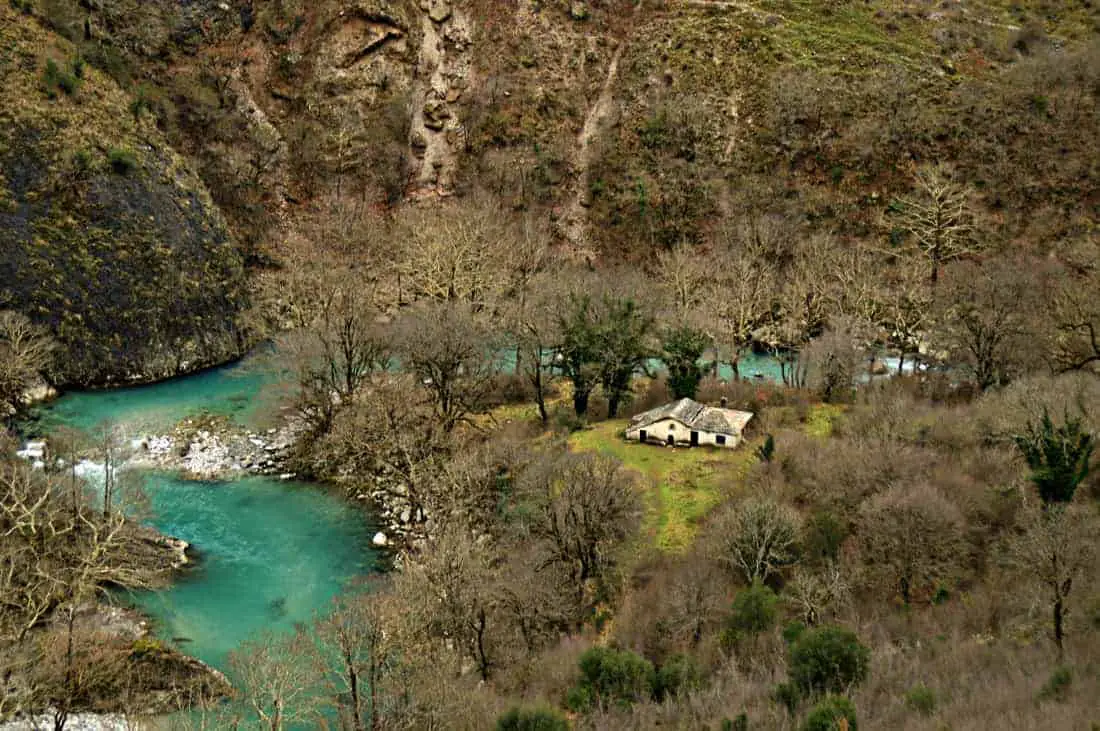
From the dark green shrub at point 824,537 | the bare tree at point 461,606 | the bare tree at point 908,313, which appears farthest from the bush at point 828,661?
the bare tree at point 908,313

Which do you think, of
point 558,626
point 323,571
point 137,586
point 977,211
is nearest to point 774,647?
point 558,626

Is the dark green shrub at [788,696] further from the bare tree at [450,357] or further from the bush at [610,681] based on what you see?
the bare tree at [450,357]

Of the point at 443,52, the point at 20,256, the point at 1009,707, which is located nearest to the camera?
the point at 1009,707

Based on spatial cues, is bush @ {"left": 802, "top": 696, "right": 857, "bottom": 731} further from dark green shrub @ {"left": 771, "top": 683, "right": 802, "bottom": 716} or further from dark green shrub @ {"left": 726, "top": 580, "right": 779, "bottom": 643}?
dark green shrub @ {"left": 726, "top": 580, "right": 779, "bottom": 643}

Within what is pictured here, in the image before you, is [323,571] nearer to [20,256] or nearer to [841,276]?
[20,256]

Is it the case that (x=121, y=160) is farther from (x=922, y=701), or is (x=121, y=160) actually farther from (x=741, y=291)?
(x=922, y=701)

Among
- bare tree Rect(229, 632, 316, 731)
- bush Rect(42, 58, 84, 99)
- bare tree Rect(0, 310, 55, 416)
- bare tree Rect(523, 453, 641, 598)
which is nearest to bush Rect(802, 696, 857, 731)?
bare tree Rect(229, 632, 316, 731)
